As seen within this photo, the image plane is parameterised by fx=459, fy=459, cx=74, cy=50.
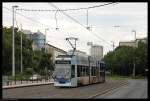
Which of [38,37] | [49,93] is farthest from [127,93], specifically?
[38,37]

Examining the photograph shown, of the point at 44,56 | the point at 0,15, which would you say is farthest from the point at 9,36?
the point at 0,15

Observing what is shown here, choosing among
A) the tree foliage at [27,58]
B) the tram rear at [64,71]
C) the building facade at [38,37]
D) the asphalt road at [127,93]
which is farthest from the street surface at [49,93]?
the building facade at [38,37]

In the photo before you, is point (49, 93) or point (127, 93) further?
point (127, 93)

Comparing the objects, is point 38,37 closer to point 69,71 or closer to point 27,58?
point 27,58

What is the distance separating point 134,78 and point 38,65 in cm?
1908

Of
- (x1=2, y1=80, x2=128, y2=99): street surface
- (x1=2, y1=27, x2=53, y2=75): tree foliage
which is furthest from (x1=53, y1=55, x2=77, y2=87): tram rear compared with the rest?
(x1=2, y1=27, x2=53, y2=75): tree foliage

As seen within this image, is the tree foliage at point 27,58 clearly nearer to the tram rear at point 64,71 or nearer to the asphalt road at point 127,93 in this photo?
the tram rear at point 64,71

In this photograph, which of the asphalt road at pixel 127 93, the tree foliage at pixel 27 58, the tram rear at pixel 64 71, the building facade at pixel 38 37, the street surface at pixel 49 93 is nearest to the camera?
the street surface at pixel 49 93

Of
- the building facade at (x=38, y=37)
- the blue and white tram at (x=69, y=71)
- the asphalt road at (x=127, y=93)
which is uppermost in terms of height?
the building facade at (x=38, y=37)

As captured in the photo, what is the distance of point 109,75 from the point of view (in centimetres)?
10562

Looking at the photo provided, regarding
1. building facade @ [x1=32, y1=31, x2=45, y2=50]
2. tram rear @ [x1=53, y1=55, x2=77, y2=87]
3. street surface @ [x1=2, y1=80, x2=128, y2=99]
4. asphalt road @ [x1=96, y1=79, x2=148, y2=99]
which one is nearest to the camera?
street surface @ [x1=2, y1=80, x2=128, y2=99]

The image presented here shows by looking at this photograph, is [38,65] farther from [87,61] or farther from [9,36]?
[87,61]

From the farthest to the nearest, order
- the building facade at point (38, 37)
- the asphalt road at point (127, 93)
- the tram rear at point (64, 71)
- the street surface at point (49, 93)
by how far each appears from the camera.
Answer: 1. the building facade at point (38, 37)
2. the tram rear at point (64, 71)
3. the asphalt road at point (127, 93)
4. the street surface at point (49, 93)

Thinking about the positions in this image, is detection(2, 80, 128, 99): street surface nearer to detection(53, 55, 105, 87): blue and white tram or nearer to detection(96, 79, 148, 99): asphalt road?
detection(96, 79, 148, 99): asphalt road
